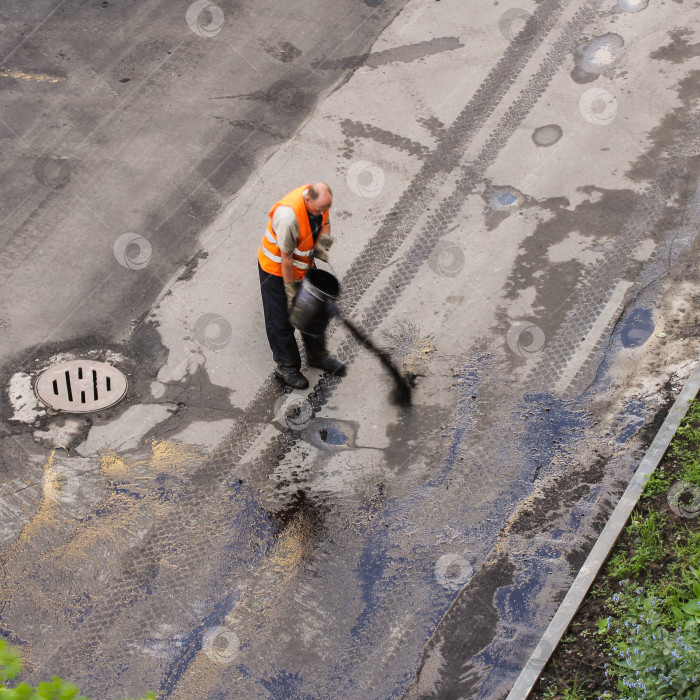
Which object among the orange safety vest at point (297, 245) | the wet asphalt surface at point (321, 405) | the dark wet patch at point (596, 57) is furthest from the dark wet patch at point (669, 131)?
the orange safety vest at point (297, 245)

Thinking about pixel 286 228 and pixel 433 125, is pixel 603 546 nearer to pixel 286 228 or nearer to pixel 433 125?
pixel 286 228

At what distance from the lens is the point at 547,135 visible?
7.56m

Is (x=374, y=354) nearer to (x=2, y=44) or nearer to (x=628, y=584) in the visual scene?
(x=628, y=584)

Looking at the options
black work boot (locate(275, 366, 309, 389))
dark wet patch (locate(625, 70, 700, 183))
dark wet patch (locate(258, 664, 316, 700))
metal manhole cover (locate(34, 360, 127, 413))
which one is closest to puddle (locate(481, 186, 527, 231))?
dark wet patch (locate(625, 70, 700, 183))

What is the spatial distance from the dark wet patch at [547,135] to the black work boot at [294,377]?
11.5 feet

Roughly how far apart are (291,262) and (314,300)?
1.27 ft


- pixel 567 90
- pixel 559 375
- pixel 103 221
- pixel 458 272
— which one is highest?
pixel 567 90

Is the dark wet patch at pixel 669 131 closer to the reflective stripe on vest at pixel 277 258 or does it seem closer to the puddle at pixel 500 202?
the puddle at pixel 500 202

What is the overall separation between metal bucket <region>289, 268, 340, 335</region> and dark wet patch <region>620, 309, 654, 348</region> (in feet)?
8.05

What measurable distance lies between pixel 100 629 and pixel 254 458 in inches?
62.5

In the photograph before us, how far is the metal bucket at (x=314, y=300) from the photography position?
18.3 ft

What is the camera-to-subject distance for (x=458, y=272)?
265 inches

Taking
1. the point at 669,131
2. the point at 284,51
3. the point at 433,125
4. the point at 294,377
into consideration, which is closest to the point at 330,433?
the point at 294,377

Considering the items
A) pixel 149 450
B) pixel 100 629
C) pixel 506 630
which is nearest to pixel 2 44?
pixel 149 450
